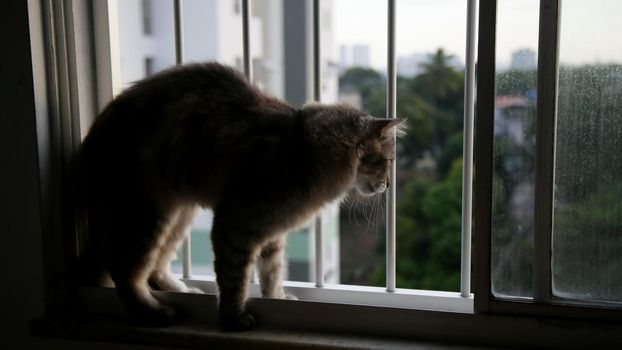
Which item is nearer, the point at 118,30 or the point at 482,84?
the point at 482,84

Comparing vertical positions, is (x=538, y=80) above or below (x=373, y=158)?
above

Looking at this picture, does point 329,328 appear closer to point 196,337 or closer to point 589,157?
point 196,337

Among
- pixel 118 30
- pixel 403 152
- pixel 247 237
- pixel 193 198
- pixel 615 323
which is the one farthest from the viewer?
pixel 403 152

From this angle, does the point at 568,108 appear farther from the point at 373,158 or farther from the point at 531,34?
the point at 373,158

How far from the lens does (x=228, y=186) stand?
1.32 meters

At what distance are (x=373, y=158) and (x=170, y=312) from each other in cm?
68

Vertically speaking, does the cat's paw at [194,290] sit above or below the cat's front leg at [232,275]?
below

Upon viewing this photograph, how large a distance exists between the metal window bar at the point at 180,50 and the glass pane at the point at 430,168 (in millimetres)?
4707

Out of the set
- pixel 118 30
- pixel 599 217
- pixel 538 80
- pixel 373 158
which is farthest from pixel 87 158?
pixel 599 217

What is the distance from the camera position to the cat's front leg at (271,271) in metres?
1.51

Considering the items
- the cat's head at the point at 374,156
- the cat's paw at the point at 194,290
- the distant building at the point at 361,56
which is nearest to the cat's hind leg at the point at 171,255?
the cat's paw at the point at 194,290

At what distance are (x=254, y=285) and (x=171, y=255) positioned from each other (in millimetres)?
261

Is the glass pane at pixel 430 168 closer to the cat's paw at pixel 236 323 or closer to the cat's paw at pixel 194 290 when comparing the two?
the cat's paw at pixel 194 290

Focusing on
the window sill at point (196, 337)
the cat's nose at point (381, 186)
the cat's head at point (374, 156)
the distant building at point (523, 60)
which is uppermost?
the distant building at point (523, 60)
